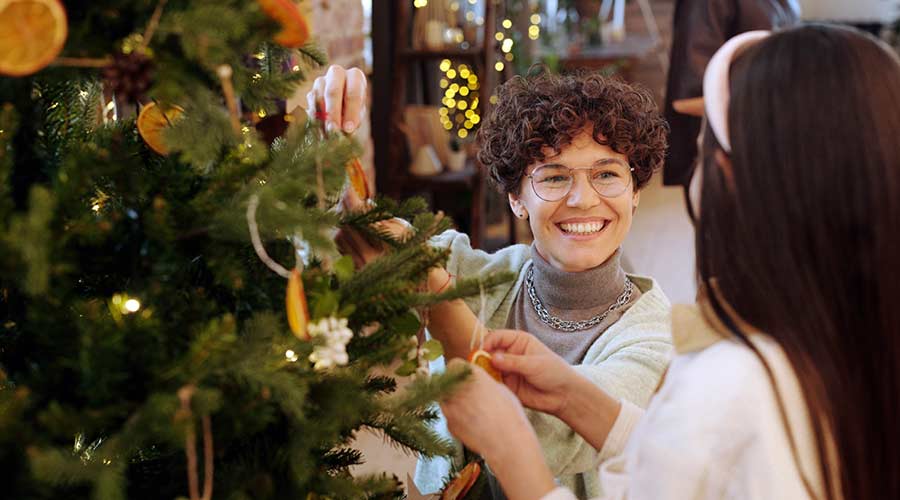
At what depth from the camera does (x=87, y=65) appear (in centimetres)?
A: 75

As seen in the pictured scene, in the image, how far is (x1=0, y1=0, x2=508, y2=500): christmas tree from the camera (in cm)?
72

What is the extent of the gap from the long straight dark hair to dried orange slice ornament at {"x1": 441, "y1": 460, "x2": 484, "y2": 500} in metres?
0.38

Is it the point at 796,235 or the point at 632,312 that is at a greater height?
the point at 796,235

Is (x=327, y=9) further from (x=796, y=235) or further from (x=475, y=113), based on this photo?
(x=796, y=235)

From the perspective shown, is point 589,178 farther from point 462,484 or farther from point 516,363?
point 462,484

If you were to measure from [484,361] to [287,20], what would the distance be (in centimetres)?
49

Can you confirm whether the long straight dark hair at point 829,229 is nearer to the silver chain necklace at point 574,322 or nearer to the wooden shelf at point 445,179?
the silver chain necklace at point 574,322

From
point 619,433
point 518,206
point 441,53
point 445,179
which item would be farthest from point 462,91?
point 619,433

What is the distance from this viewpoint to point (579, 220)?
1.55 meters

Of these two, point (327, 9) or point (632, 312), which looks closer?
point (632, 312)

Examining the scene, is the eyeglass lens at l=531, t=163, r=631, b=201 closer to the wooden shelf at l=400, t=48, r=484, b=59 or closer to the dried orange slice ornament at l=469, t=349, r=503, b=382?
the dried orange slice ornament at l=469, t=349, r=503, b=382

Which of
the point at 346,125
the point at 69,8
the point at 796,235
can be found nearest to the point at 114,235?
the point at 69,8

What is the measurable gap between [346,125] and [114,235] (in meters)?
0.46

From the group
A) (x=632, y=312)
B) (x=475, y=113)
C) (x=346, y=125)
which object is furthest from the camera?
(x=475, y=113)
